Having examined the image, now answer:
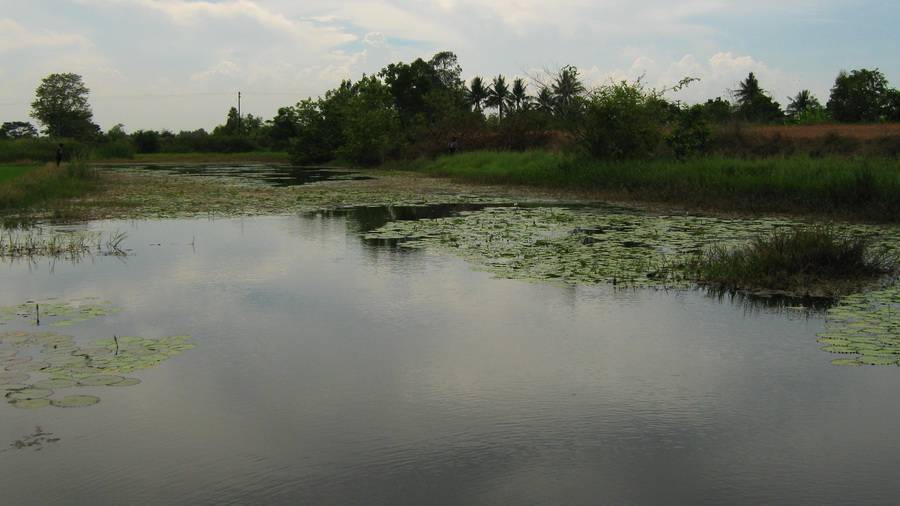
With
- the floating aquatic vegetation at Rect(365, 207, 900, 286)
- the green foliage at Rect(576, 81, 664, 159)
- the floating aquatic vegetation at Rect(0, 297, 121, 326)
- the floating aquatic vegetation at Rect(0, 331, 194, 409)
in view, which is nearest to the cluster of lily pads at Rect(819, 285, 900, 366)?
the floating aquatic vegetation at Rect(365, 207, 900, 286)

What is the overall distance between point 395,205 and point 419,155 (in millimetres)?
22774

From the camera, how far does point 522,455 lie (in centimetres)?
484

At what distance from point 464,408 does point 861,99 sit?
1803 inches

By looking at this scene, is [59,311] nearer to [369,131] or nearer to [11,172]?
[11,172]

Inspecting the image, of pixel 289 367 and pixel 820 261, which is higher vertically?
pixel 820 261

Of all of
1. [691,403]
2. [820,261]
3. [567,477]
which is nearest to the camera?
[567,477]

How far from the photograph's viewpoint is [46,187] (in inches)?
887

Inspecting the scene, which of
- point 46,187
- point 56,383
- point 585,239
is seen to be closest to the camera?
point 56,383

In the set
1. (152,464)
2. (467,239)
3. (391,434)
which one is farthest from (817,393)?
(467,239)

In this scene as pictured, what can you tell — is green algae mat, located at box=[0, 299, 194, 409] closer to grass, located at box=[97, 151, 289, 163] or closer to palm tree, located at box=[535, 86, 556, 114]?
palm tree, located at box=[535, 86, 556, 114]

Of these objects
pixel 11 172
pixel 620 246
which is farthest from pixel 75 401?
pixel 11 172

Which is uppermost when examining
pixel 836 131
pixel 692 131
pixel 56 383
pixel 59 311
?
pixel 836 131

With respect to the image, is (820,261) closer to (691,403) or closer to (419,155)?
(691,403)

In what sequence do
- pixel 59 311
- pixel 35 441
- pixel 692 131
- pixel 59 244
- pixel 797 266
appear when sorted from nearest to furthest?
pixel 35 441 → pixel 59 311 → pixel 797 266 → pixel 59 244 → pixel 692 131
